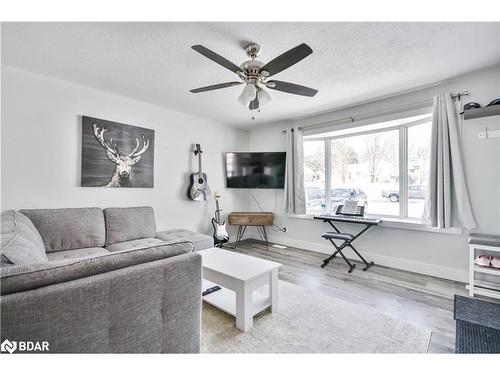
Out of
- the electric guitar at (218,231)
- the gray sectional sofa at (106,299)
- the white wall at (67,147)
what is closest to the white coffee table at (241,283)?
the gray sectional sofa at (106,299)

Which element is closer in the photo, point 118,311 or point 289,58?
point 118,311

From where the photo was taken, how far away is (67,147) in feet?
8.84

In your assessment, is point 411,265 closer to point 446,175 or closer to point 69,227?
point 446,175

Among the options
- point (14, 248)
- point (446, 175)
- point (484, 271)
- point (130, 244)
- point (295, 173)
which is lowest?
point (484, 271)

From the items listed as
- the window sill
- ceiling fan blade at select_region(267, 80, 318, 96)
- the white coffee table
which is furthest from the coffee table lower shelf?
the window sill

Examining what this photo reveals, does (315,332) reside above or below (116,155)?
below

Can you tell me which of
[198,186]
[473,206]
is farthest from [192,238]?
[473,206]

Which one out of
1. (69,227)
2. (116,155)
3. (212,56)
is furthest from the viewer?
(116,155)

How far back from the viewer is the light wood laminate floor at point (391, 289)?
6.17 feet

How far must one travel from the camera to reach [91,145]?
112 inches

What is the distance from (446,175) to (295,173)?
2.06 meters

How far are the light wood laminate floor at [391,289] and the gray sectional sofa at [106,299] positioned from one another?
171 cm
